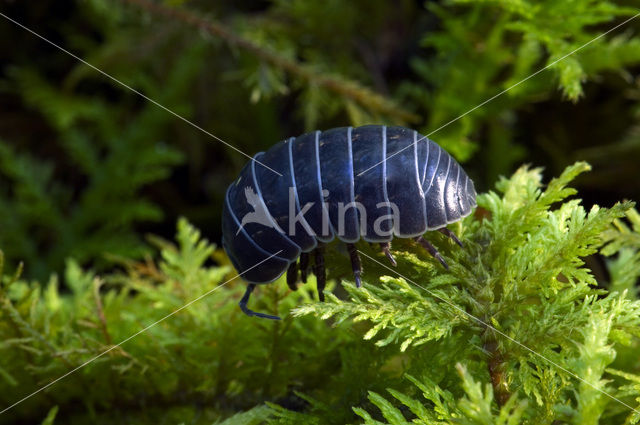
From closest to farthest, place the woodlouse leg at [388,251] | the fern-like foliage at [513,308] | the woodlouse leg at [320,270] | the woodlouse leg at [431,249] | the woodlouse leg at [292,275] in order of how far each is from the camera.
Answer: the fern-like foliage at [513,308]
the woodlouse leg at [431,249]
the woodlouse leg at [388,251]
the woodlouse leg at [320,270]
the woodlouse leg at [292,275]

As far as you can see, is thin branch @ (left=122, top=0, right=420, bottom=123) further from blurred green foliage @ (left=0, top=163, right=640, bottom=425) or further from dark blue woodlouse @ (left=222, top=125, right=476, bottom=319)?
dark blue woodlouse @ (left=222, top=125, right=476, bottom=319)

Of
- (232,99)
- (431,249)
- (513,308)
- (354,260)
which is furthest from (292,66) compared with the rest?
(513,308)

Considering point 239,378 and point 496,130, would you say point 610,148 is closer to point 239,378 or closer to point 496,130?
point 496,130

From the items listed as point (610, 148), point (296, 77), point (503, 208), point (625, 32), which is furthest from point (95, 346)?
point (625, 32)

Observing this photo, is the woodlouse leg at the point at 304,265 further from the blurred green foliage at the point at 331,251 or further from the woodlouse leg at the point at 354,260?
the woodlouse leg at the point at 354,260

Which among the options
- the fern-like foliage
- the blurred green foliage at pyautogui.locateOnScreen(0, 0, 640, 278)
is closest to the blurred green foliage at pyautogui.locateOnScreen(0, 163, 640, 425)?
the fern-like foliage

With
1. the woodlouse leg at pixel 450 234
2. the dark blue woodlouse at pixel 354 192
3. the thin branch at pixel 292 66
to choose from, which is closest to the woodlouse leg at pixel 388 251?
the dark blue woodlouse at pixel 354 192

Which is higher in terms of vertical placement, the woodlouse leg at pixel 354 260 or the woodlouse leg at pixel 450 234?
the woodlouse leg at pixel 450 234

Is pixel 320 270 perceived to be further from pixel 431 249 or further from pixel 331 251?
pixel 431 249
